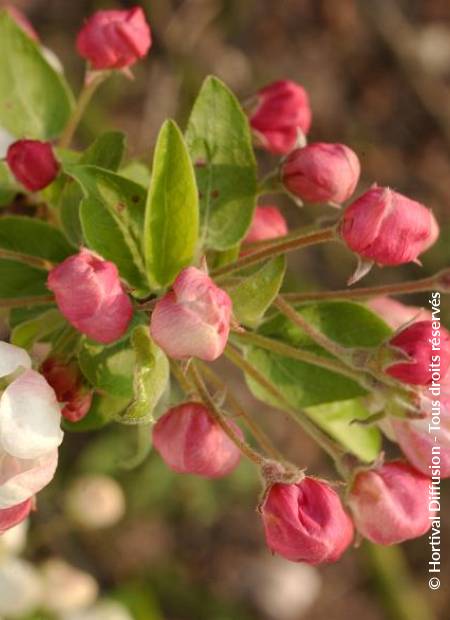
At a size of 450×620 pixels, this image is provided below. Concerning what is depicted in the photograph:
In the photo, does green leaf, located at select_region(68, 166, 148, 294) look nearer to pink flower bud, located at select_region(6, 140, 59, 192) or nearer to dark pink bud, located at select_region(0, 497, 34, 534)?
pink flower bud, located at select_region(6, 140, 59, 192)

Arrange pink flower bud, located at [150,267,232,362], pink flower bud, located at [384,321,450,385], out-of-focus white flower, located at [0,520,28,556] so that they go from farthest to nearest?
out-of-focus white flower, located at [0,520,28,556] < pink flower bud, located at [384,321,450,385] < pink flower bud, located at [150,267,232,362]

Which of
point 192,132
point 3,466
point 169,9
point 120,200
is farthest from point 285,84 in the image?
point 169,9

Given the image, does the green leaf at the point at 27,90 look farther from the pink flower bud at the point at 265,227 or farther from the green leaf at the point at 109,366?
the green leaf at the point at 109,366

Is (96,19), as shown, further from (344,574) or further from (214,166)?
(344,574)

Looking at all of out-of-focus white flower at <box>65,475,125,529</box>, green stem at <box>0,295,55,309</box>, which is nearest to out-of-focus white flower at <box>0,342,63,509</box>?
green stem at <box>0,295,55,309</box>

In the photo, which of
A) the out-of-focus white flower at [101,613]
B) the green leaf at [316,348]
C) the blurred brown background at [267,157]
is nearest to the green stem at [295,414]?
the green leaf at [316,348]

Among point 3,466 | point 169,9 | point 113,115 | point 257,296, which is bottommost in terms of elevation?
point 113,115

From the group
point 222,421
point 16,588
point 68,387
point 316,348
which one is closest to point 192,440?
point 222,421

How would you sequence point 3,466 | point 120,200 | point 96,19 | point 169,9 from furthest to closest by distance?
point 169,9, point 96,19, point 120,200, point 3,466
